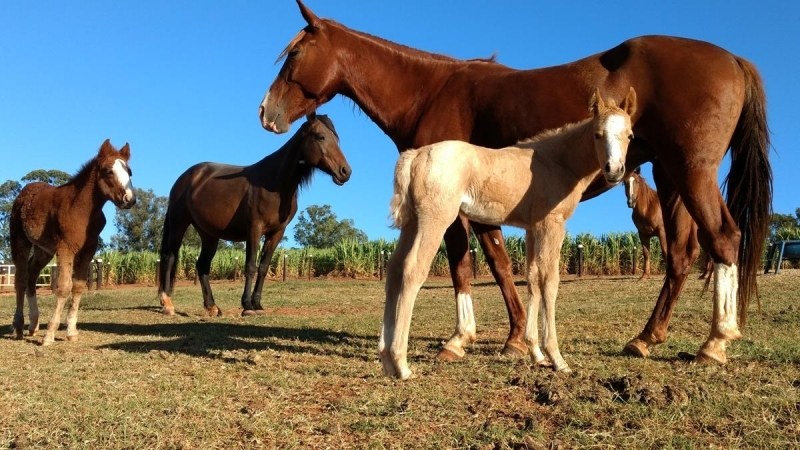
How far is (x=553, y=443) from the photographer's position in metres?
2.73

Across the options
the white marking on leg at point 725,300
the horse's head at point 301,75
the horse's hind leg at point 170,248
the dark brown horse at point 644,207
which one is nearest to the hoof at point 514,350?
the white marking on leg at point 725,300

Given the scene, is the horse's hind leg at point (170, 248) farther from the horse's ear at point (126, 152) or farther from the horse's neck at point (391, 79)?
the horse's neck at point (391, 79)

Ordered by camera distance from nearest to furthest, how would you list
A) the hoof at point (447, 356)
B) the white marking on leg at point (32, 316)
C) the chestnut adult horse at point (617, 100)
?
the chestnut adult horse at point (617, 100) < the hoof at point (447, 356) < the white marking on leg at point (32, 316)

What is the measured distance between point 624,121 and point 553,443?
250cm

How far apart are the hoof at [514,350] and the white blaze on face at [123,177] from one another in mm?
4889

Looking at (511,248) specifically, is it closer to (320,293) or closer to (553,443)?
(320,293)

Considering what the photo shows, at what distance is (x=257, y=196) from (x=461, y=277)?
5634mm

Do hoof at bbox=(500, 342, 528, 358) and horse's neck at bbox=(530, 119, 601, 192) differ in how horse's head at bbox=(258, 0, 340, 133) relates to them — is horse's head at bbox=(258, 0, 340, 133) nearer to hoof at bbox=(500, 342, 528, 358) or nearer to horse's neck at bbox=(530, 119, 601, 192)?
horse's neck at bbox=(530, 119, 601, 192)

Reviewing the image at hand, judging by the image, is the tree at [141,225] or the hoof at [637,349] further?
the tree at [141,225]

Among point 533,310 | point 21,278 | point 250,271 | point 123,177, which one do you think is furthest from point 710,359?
point 21,278

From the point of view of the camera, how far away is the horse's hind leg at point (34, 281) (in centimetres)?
745

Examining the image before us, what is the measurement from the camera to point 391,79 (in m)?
6.12

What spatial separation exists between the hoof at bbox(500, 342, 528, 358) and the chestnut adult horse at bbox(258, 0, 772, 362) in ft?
0.06

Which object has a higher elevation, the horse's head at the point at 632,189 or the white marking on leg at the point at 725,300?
the horse's head at the point at 632,189
